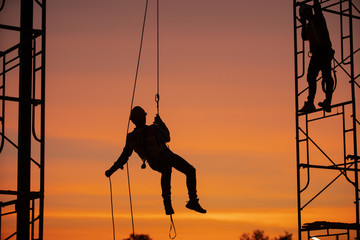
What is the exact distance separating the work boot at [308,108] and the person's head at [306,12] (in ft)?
6.39

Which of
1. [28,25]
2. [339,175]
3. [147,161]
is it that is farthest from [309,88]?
[28,25]

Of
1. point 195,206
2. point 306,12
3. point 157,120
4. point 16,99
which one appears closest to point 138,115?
point 157,120

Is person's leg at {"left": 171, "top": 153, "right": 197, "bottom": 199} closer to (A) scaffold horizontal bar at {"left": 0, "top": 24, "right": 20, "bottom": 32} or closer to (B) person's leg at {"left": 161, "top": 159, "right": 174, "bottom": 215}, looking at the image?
(B) person's leg at {"left": 161, "top": 159, "right": 174, "bottom": 215}

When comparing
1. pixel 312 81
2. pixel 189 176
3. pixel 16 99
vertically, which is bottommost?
pixel 189 176

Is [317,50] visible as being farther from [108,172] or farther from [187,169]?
[108,172]

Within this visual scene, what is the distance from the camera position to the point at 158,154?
592 inches

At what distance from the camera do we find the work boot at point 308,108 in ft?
57.6

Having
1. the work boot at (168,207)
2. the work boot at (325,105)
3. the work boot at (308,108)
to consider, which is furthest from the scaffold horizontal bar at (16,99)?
the work boot at (325,105)

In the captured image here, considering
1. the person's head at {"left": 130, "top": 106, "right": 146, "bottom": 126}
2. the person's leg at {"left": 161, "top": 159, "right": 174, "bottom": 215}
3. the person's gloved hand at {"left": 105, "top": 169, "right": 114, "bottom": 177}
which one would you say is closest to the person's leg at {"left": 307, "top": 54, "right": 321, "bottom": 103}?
the person's leg at {"left": 161, "top": 159, "right": 174, "bottom": 215}

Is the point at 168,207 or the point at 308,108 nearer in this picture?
the point at 168,207

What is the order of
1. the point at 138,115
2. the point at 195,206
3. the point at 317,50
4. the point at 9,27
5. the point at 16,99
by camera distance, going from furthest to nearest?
1. the point at 317,50
2. the point at 195,206
3. the point at 9,27
4. the point at 16,99
5. the point at 138,115

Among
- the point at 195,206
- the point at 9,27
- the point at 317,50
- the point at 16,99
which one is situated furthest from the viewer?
the point at 317,50

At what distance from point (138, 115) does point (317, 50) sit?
15.8 ft

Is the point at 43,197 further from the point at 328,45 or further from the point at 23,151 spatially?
the point at 328,45
